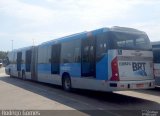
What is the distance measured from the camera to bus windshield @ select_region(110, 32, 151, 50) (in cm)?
1237

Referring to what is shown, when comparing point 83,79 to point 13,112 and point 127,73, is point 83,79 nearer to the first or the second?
point 127,73

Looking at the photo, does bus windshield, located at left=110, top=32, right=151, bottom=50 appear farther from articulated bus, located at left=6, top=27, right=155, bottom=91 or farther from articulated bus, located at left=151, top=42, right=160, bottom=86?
articulated bus, located at left=151, top=42, right=160, bottom=86

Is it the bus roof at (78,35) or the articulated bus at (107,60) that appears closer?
the articulated bus at (107,60)

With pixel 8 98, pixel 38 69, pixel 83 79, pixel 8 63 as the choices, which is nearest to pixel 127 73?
pixel 83 79

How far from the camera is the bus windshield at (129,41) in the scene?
12.4 metres

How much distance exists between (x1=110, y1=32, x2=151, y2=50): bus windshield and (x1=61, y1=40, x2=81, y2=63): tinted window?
10.2 feet

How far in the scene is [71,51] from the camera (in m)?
16.1

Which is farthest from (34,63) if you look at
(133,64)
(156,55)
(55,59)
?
(133,64)

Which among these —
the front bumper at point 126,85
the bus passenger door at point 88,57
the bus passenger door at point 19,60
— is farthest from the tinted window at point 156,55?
the bus passenger door at point 19,60

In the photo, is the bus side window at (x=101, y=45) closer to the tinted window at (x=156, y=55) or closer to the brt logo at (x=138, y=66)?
the brt logo at (x=138, y=66)

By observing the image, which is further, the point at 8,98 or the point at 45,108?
the point at 8,98

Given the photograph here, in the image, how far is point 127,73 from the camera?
12.3 metres

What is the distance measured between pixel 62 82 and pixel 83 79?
2.95m

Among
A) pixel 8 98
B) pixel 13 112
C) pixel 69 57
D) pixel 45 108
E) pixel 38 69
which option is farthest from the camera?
pixel 38 69
